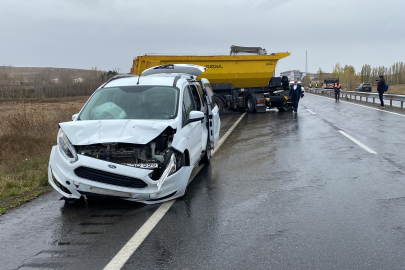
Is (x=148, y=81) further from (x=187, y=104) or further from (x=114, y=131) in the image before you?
(x=114, y=131)

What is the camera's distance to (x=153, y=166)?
5.42 meters

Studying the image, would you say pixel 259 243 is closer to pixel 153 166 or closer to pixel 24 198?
A: pixel 153 166

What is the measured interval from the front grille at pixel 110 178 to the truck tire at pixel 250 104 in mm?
19173

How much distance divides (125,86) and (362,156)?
17.2ft

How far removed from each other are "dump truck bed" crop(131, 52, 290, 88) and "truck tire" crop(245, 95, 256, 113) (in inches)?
29.9

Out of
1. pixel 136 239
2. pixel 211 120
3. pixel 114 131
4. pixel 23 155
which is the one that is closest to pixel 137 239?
pixel 136 239

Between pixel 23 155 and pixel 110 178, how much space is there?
7494mm

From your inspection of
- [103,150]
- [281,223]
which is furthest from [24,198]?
[281,223]

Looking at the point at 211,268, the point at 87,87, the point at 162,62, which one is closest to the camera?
the point at 211,268

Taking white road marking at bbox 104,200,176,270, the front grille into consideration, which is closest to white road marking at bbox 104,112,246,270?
white road marking at bbox 104,200,176,270

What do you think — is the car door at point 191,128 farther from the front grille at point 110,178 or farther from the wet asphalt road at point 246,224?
the front grille at point 110,178

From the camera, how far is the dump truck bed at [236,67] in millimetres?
22375

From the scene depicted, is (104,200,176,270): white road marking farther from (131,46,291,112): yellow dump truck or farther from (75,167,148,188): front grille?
(131,46,291,112): yellow dump truck

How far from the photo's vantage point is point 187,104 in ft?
23.9
